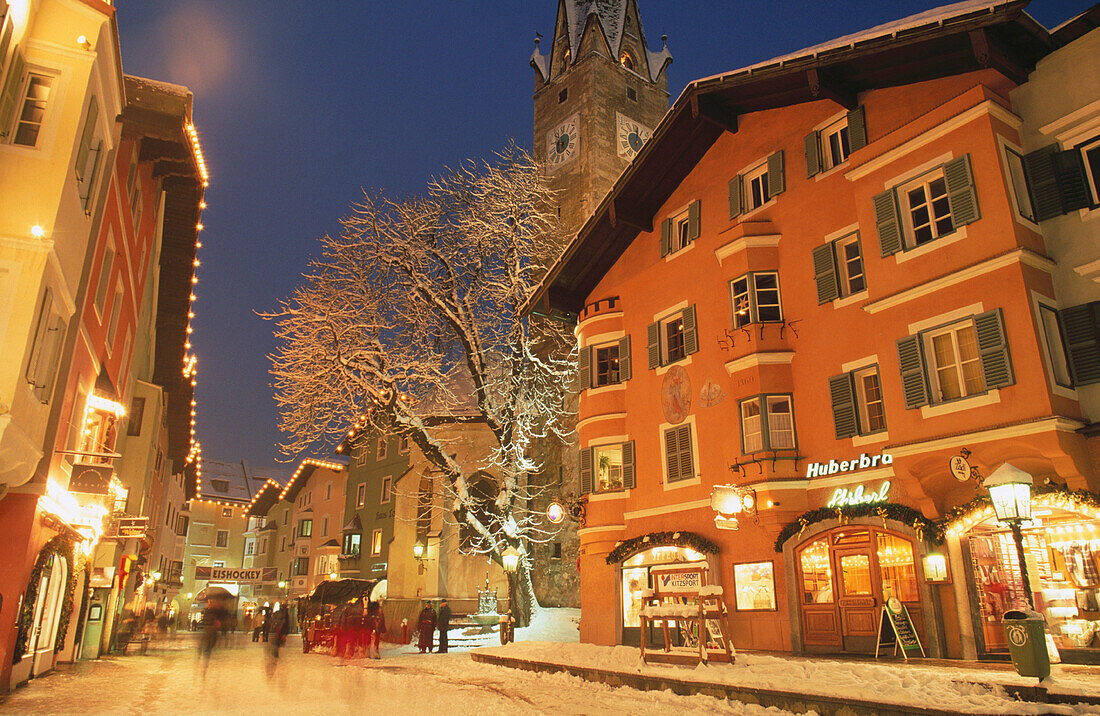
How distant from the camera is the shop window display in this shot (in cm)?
1267

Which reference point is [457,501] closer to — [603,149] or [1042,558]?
[1042,558]

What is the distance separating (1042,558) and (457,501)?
57.0ft

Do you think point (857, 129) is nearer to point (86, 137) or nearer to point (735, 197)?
point (735, 197)

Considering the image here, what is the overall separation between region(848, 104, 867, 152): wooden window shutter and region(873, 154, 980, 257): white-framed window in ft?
6.23

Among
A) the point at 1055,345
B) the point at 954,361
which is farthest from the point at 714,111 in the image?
the point at 1055,345

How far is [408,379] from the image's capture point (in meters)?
26.4

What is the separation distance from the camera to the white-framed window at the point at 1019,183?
13945 mm

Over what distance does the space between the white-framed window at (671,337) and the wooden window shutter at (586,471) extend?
11.8 ft

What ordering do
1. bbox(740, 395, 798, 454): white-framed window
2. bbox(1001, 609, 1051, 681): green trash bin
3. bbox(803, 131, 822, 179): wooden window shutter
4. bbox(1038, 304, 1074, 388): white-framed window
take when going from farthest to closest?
1. bbox(803, 131, 822, 179): wooden window shutter
2. bbox(740, 395, 798, 454): white-framed window
3. bbox(1038, 304, 1074, 388): white-framed window
4. bbox(1001, 609, 1051, 681): green trash bin

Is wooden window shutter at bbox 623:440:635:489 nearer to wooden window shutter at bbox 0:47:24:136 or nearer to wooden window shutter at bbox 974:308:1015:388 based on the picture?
wooden window shutter at bbox 974:308:1015:388

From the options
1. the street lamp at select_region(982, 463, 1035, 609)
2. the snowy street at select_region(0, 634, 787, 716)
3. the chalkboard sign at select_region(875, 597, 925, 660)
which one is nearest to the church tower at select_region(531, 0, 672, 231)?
the snowy street at select_region(0, 634, 787, 716)

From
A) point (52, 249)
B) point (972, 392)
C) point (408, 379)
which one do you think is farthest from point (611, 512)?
point (52, 249)

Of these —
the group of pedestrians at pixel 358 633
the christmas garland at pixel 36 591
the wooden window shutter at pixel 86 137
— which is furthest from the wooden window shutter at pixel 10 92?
the group of pedestrians at pixel 358 633

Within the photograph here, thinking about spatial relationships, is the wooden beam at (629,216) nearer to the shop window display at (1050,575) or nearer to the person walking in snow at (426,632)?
the shop window display at (1050,575)
